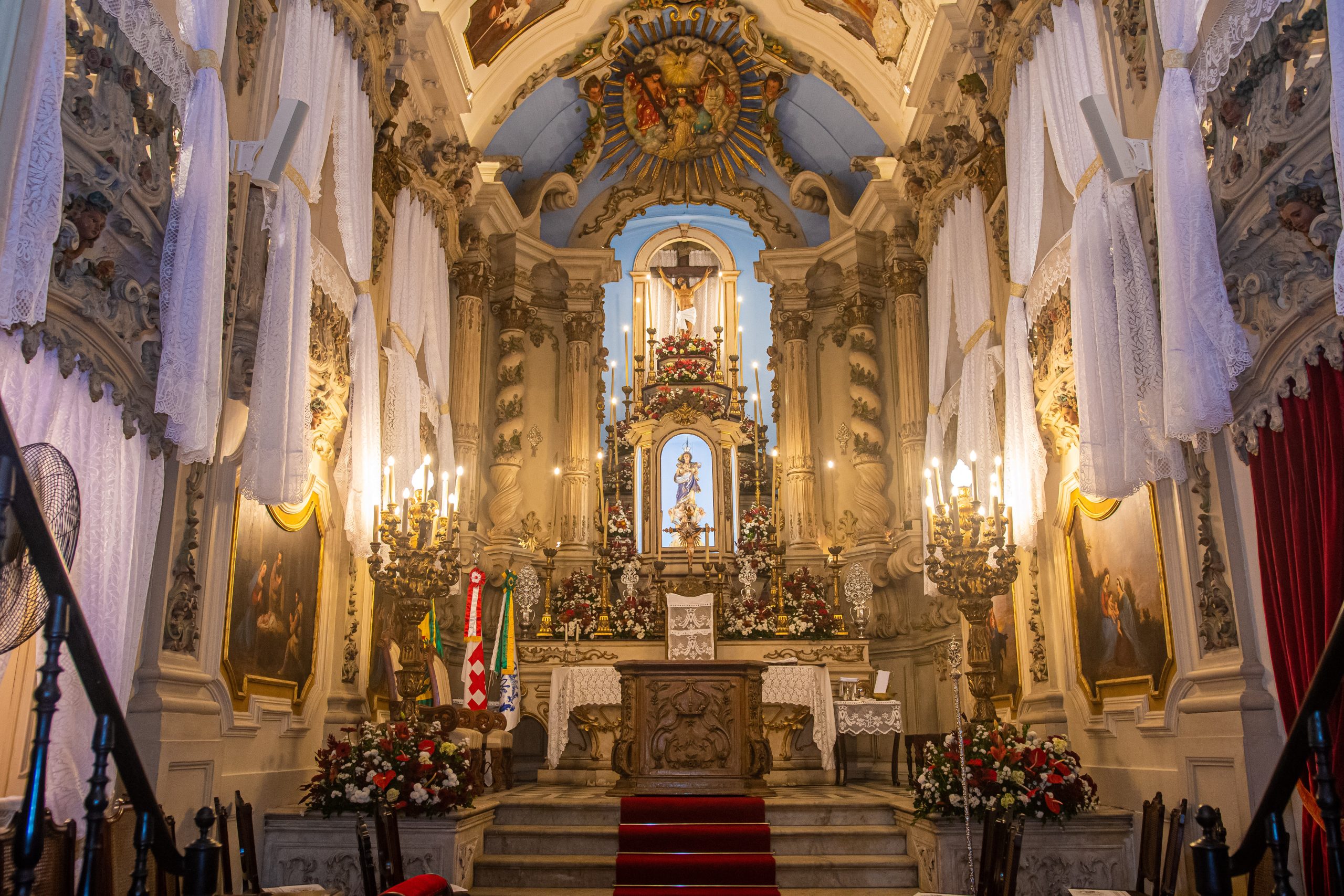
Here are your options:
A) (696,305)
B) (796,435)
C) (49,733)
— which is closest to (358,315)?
(49,733)

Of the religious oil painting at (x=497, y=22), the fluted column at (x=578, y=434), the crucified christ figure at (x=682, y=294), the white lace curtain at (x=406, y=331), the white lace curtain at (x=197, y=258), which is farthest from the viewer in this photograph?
the crucified christ figure at (x=682, y=294)

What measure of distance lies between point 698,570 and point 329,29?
749 cm

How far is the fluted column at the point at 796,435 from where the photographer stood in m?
13.9

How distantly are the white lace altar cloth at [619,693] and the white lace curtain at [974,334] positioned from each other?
2525 millimetres

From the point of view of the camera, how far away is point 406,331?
33.7 ft

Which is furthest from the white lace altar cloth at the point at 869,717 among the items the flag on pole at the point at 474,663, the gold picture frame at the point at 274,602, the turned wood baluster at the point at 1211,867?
the turned wood baluster at the point at 1211,867

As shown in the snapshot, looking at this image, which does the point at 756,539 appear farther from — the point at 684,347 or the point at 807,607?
the point at 684,347

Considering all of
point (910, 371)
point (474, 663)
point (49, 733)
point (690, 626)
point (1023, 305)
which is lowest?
point (49, 733)

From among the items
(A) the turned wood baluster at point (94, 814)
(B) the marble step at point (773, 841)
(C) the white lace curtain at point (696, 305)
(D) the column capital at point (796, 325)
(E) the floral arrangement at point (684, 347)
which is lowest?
(B) the marble step at point (773, 841)

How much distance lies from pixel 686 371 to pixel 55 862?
10.5m

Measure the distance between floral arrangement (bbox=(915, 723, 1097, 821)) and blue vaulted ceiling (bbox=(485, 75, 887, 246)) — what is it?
9.06 metres

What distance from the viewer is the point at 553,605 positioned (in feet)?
42.9

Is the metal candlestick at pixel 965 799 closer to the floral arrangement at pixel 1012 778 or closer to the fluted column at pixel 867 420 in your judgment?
the floral arrangement at pixel 1012 778

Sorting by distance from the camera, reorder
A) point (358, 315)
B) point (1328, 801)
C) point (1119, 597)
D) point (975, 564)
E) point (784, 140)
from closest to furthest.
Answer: point (1328, 801)
point (1119, 597)
point (975, 564)
point (358, 315)
point (784, 140)
